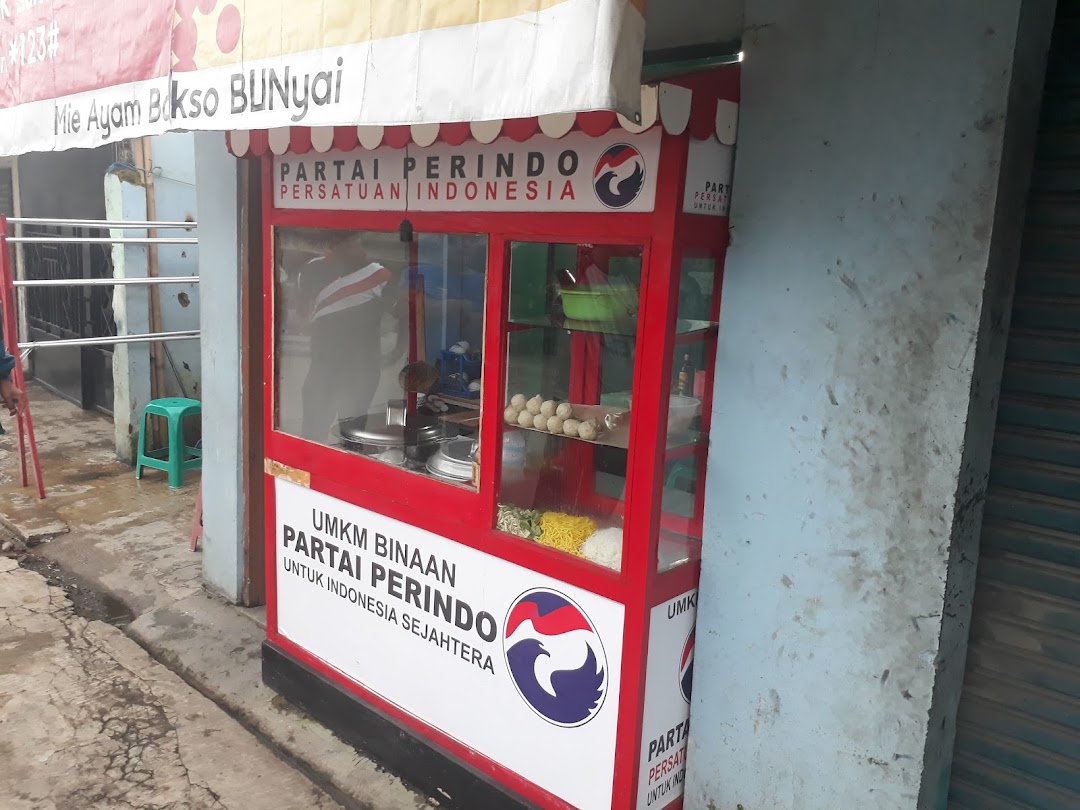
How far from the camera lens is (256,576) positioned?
14.9ft

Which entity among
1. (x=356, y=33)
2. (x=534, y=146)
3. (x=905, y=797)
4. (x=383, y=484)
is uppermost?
(x=356, y=33)

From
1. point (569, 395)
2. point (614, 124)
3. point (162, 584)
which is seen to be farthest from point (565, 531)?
point (162, 584)

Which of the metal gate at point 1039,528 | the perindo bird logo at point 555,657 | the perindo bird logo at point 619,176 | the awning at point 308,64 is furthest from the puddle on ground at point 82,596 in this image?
the metal gate at point 1039,528

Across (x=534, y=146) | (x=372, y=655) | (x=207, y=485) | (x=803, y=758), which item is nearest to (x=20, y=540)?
(x=207, y=485)

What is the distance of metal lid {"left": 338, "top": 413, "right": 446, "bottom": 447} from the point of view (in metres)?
3.27

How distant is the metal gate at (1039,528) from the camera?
6.46 ft

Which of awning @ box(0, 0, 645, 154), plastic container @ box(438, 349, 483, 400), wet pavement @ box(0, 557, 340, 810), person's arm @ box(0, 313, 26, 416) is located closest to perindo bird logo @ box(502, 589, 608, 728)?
plastic container @ box(438, 349, 483, 400)

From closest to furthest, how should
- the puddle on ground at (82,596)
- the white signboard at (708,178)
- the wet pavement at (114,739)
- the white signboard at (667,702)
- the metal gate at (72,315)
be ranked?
the white signboard at (708,178) → the white signboard at (667,702) → the wet pavement at (114,739) → the puddle on ground at (82,596) → the metal gate at (72,315)

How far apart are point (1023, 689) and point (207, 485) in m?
4.07

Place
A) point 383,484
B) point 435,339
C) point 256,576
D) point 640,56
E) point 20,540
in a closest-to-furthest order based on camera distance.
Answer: point 640,56 < point 383,484 < point 435,339 < point 256,576 < point 20,540

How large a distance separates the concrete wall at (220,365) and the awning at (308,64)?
94cm

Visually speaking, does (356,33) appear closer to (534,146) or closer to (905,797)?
(534,146)

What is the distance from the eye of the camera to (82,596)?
470 cm

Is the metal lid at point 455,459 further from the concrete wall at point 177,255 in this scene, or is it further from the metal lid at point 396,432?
the concrete wall at point 177,255
